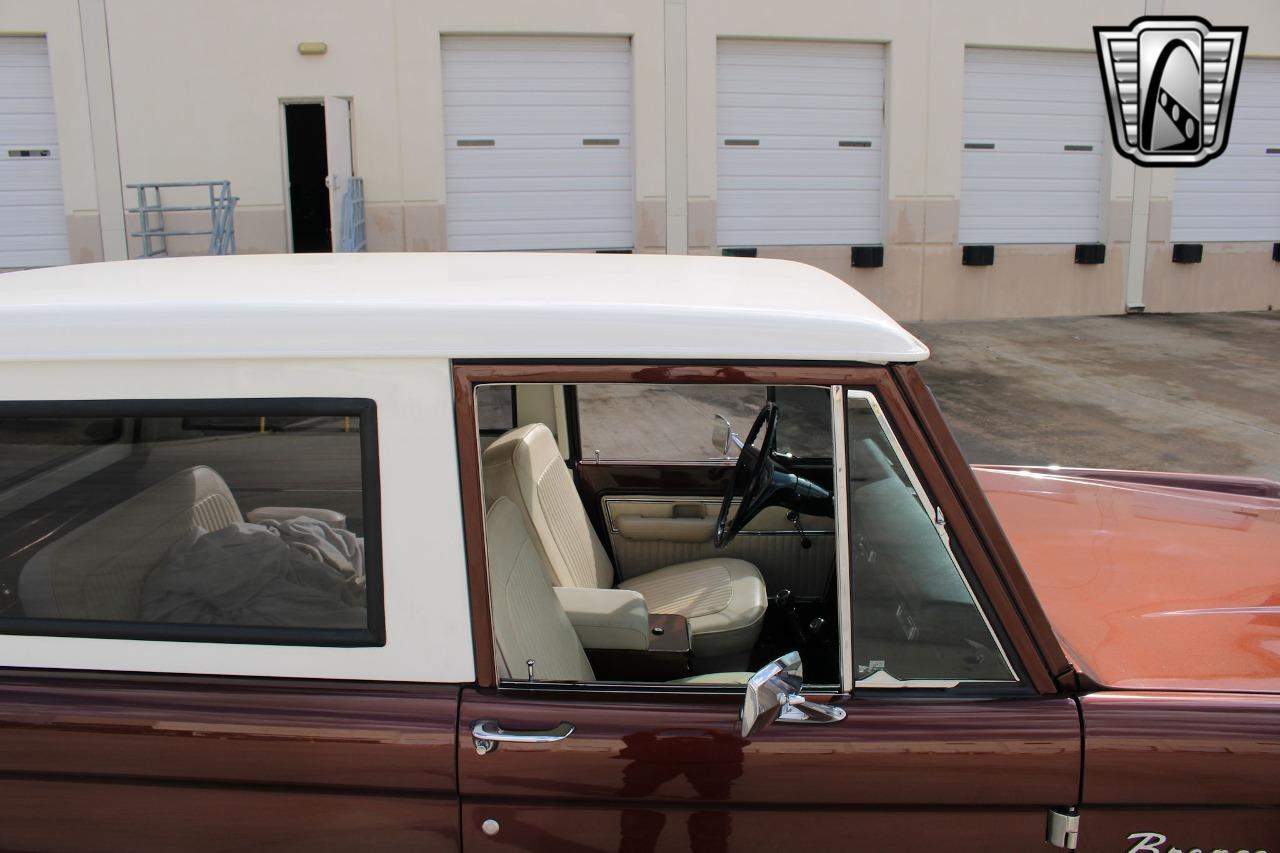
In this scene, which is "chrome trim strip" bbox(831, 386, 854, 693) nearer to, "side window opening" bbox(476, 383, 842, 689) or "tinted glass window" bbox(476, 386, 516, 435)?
"side window opening" bbox(476, 383, 842, 689)

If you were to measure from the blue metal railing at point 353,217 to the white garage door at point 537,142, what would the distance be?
1005 millimetres

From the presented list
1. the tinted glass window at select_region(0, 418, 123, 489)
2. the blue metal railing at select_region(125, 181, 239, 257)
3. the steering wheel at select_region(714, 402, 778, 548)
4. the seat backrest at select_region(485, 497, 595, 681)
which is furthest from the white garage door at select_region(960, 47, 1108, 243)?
the tinted glass window at select_region(0, 418, 123, 489)

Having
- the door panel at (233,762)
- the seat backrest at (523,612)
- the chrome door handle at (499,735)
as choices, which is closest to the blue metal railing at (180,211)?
the seat backrest at (523,612)

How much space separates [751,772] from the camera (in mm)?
1829

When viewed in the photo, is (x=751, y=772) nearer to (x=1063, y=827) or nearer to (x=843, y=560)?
(x=843, y=560)

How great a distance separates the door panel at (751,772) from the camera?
183 cm

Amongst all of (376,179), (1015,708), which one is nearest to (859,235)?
(376,179)

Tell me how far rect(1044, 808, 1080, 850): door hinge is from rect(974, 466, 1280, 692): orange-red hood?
0.79ft

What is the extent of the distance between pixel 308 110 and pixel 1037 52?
895 cm

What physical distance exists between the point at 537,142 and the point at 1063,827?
12.1 m

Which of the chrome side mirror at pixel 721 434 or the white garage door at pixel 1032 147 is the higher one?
the white garage door at pixel 1032 147

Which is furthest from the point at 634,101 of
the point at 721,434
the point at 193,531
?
the point at 193,531

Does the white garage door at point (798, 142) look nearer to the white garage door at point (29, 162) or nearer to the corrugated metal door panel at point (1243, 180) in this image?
the corrugated metal door panel at point (1243, 180)

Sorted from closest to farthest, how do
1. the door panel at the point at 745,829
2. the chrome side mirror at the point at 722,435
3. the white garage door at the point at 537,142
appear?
the door panel at the point at 745,829
the chrome side mirror at the point at 722,435
the white garage door at the point at 537,142
